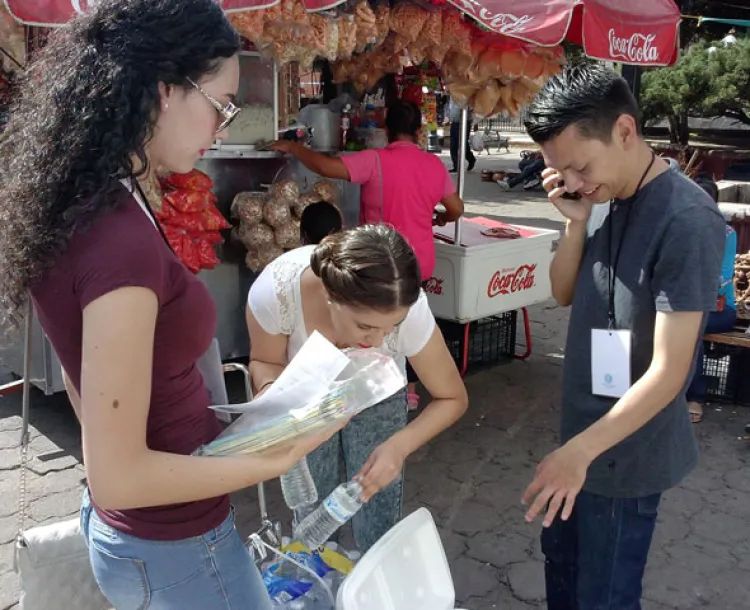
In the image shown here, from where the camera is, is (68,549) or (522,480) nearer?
(68,549)

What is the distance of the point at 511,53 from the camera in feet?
14.7

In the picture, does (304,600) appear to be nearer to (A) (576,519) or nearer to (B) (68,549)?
(B) (68,549)

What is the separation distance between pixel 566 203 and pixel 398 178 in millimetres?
2446

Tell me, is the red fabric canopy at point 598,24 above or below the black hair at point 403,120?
above

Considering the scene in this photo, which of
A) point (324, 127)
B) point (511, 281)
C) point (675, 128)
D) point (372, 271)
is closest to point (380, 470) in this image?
point (372, 271)

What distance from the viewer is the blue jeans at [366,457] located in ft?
7.77

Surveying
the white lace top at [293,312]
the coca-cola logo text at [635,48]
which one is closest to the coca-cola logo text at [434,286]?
the coca-cola logo text at [635,48]

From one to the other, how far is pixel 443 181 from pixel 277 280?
2663 mm

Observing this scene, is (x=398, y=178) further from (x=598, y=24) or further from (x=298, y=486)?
(x=298, y=486)

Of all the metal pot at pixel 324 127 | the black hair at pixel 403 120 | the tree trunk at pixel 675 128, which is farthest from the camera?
the tree trunk at pixel 675 128

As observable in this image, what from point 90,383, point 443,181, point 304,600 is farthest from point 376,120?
point 90,383

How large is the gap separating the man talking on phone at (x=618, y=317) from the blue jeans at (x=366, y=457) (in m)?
0.61

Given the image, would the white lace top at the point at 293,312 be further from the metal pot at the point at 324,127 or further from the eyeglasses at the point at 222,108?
the metal pot at the point at 324,127

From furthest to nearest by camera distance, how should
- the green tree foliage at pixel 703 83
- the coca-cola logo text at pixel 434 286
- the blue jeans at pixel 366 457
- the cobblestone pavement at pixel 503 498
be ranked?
1. the green tree foliage at pixel 703 83
2. the coca-cola logo text at pixel 434 286
3. the cobblestone pavement at pixel 503 498
4. the blue jeans at pixel 366 457
